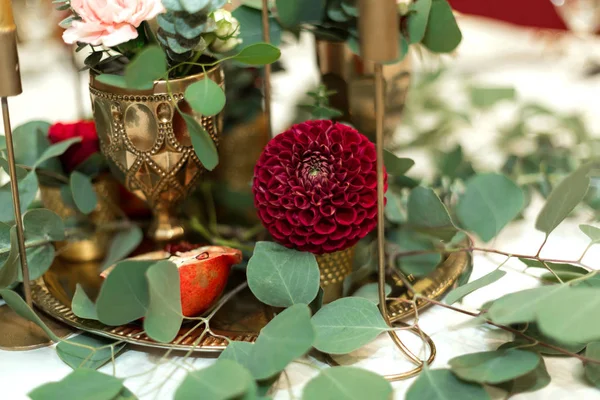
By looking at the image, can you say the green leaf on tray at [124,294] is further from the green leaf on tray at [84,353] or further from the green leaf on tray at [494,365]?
the green leaf on tray at [494,365]

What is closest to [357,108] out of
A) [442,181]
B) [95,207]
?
[442,181]

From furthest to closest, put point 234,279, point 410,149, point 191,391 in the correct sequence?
point 410,149 → point 234,279 → point 191,391

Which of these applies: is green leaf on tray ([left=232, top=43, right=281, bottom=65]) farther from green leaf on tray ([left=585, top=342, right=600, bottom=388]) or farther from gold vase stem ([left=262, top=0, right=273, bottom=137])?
green leaf on tray ([left=585, top=342, right=600, bottom=388])

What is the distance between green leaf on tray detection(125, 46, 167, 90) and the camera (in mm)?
340

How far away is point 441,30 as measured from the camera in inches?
18.0

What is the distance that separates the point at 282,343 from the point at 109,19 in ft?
0.63

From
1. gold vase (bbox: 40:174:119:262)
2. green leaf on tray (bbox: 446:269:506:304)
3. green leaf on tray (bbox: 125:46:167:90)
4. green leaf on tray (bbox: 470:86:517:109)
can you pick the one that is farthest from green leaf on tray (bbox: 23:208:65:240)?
green leaf on tray (bbox: 470:86:517:109)

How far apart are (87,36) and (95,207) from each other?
0.15m

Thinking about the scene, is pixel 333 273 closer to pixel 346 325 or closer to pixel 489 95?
pixel 346 325

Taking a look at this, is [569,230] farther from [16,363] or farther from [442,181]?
[16,363]

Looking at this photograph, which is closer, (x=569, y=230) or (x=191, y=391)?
(x=191, y=391)

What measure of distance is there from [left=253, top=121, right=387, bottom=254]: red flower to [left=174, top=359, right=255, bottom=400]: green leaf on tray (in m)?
0.10

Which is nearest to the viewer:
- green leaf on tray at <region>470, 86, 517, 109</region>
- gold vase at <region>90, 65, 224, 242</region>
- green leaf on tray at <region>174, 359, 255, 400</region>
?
green leaf on tray at <region>174, 359, 255, 400</region>

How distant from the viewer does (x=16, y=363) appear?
384 mm
